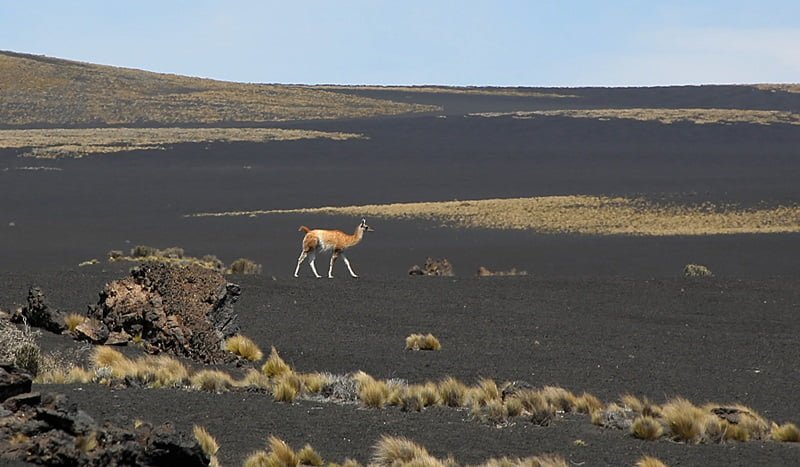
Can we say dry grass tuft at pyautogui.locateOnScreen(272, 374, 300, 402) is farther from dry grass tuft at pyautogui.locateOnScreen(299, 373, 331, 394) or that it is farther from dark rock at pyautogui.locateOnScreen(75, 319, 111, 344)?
dark rock at pyautogui.locateOnScreen(75, 319, 111, 344)

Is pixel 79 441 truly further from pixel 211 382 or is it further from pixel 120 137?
pixel 120 137

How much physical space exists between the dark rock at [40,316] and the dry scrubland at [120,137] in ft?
142

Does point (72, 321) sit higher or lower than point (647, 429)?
lower

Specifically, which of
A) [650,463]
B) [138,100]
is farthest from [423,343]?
[138,100]

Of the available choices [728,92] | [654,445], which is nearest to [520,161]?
[654,445]

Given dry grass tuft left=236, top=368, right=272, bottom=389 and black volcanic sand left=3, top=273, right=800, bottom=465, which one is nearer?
black volcanic sand left=3, top=273, right=800, bottom=465

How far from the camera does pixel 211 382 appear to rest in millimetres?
11617

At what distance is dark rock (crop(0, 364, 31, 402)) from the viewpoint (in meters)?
8.40

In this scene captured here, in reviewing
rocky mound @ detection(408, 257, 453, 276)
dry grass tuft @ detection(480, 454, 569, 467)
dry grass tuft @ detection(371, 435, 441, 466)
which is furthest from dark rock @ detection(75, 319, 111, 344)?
rocky mound @ detection(408, 257, 453, 276)

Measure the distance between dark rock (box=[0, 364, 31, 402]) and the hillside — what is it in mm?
75121

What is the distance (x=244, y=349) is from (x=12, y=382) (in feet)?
18.9

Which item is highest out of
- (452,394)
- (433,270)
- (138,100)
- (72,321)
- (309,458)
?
(309,458)

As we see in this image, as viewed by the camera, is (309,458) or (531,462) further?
(309,458)

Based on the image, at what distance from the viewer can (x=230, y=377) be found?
1262 centimetres
